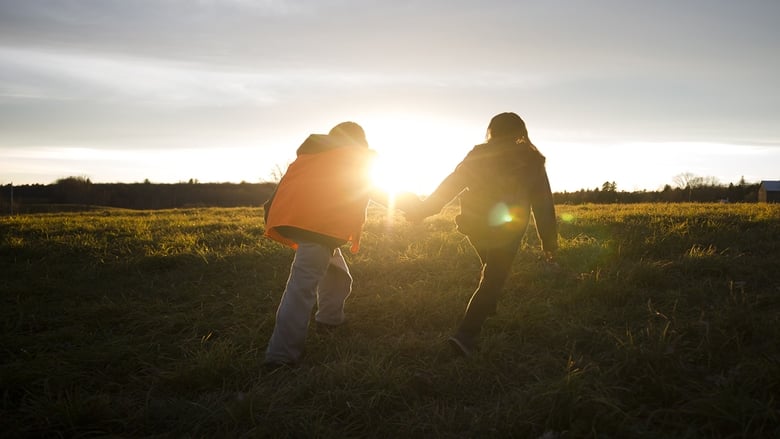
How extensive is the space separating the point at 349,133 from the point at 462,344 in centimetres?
191

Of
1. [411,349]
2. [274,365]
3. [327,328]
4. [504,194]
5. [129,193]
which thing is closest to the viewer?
[274,365]

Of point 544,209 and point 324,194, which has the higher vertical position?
point 324,194

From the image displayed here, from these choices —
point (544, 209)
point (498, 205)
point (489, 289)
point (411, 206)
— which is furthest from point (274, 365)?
point (544, 209)

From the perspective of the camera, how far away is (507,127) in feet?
12.3

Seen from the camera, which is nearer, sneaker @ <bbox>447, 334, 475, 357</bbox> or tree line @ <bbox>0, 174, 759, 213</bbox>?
sneaker @ <bbox>447, 334, 475, 357</bbox>

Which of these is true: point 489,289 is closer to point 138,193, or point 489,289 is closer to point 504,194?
point 504,194

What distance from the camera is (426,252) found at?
685 cm

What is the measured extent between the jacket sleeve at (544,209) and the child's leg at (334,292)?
1715 millimetres

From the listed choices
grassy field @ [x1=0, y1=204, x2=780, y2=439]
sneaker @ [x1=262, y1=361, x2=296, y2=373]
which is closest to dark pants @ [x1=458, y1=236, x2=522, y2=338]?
grassy field @ [x1=0, y1=204, x2=780, y2=439]

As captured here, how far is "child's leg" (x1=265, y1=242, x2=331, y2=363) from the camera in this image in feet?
11.8

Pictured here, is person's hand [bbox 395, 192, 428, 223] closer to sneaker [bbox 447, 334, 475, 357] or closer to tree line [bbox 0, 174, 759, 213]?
sneaker [bbox 447, 334, 475, 357]

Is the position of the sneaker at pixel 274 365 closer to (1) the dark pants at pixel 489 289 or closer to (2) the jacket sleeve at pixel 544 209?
(1) the dark pants at pixel 489 289

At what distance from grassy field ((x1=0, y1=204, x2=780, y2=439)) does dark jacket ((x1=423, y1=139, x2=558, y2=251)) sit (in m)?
0.90

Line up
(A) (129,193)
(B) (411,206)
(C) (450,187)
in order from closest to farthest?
(C) (450,187) → (B) (411,206) → (A) (129,193)
